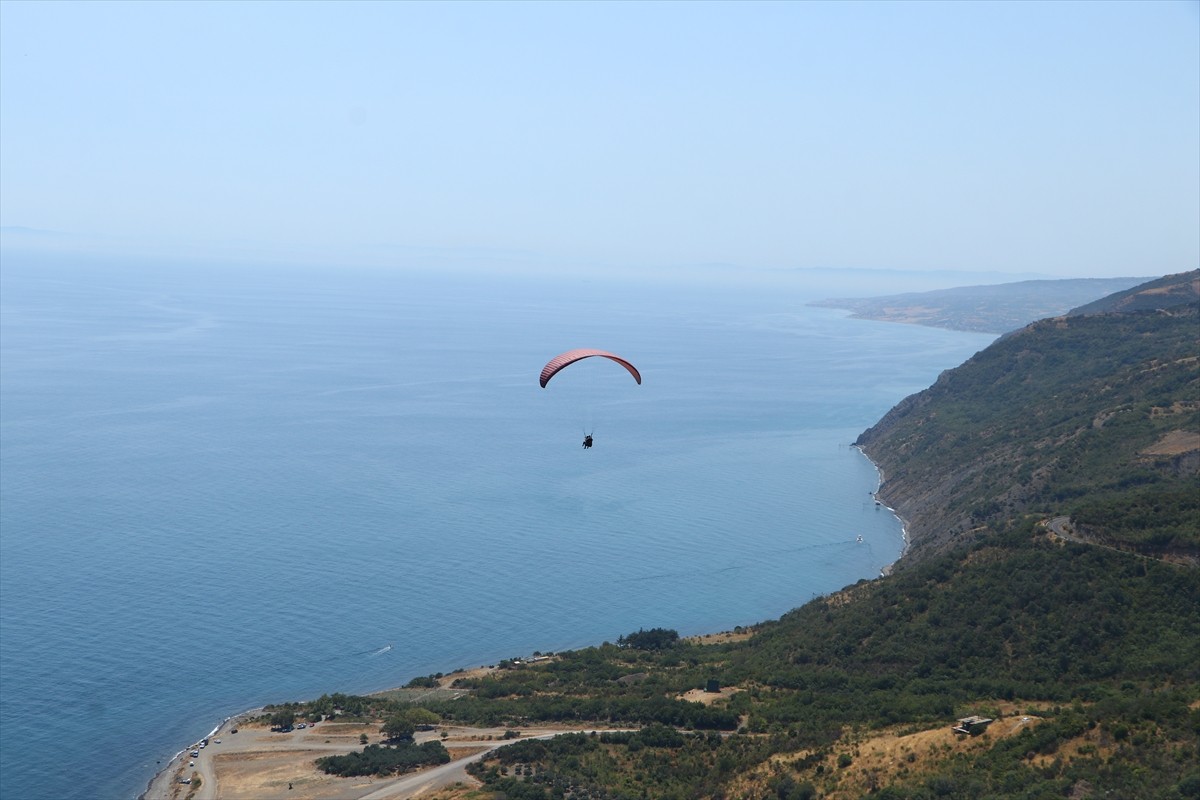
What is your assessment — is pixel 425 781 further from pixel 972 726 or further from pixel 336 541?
pixel 336 541

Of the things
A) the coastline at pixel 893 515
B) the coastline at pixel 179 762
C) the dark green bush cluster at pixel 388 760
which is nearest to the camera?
the dark green bush cluster at pixel 388 760

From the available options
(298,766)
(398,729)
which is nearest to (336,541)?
(398,729)

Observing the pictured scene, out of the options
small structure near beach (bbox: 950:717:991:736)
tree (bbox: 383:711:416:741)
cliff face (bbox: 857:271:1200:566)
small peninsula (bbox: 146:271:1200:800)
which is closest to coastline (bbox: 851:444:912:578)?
cliff face (bbox: 857:271:1200:566)

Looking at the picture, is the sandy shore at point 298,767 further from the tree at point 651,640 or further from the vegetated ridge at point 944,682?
the tree at point 651,640

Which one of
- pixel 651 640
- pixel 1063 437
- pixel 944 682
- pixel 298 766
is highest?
pixel 1063 437

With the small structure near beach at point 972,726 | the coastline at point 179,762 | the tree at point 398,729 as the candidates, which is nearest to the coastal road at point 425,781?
the tree at point 398,729

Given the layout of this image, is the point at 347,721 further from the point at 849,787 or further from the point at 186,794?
the point at 849,787
